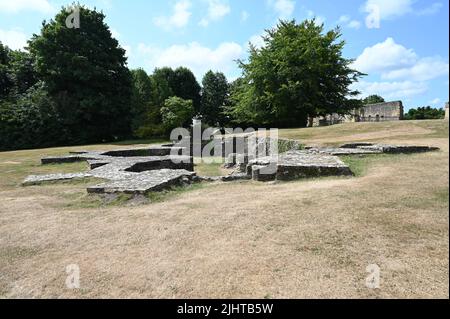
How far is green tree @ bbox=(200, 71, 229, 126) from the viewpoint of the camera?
39.0m

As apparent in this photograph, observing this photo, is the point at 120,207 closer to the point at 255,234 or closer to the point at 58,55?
the point at 255,234

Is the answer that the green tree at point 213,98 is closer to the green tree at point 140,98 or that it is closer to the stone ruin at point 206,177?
the green tree at point 140,98

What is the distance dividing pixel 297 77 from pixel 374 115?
10.0 metres

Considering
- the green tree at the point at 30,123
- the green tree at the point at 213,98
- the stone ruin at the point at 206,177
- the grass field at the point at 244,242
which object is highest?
the green tree at the point at 213,98

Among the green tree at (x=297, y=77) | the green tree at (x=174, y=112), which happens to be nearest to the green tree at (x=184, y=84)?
the green tree at (x=174, y=112)

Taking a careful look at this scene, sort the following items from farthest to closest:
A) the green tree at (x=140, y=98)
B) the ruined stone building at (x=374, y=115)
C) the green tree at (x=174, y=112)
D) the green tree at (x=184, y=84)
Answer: the green tree at (x=184, y=84)
the green tree at (x=174, y=112)
the green tree at (x=140, y=98)
the ruined stone building at (x=374, y=115)

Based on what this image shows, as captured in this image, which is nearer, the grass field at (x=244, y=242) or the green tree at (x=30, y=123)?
the grass field at (x=244, y=242)

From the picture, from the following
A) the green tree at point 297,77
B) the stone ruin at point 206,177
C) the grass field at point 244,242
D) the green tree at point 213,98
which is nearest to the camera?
the grass field at point 244,242

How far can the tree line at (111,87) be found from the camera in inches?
918

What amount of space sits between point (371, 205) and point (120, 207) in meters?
3.96

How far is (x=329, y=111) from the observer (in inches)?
940

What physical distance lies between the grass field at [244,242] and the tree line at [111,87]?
58.2 feet

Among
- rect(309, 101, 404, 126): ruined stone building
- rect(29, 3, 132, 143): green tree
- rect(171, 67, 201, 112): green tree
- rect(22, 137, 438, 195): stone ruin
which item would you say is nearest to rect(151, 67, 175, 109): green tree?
rect(171, 67, 201, 112): green tree
